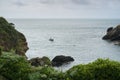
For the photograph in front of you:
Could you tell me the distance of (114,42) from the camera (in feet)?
326

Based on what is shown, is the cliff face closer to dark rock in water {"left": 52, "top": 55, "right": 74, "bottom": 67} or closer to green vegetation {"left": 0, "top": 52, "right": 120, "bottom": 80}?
dark rock in water {"left": 52, "top": 55, "right": 74, "bottom": 67}

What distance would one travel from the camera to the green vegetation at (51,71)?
10766 millimetres

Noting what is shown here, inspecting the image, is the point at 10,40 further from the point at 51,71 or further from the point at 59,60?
the point at 51,71

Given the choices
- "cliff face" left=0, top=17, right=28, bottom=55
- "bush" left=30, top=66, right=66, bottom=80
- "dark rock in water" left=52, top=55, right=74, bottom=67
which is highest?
"bush" left=30, top=66, right=66, bottom=80

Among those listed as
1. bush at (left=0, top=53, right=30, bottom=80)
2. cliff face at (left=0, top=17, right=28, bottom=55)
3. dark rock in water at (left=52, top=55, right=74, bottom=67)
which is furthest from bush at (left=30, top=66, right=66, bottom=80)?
dark rock in water at (left=52, top=55, right=74, bottom=67)

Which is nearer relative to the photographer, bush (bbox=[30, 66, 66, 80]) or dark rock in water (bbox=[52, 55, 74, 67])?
bush (bbox=[30, 66, 66, 80])

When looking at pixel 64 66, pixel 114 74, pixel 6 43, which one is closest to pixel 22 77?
pixel 114 74

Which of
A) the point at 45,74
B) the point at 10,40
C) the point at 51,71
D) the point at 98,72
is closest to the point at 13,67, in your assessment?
the point at 45,74

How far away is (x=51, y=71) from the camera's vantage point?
1122 cm

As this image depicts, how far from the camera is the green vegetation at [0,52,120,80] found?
35.3ft

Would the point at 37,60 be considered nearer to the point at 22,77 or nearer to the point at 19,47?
the point at 19,47

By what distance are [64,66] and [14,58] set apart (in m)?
48.3

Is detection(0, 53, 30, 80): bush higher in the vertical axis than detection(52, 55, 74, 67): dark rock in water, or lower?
higher

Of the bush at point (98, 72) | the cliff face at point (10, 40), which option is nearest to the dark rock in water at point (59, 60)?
the cliff face at point (10, 40)
